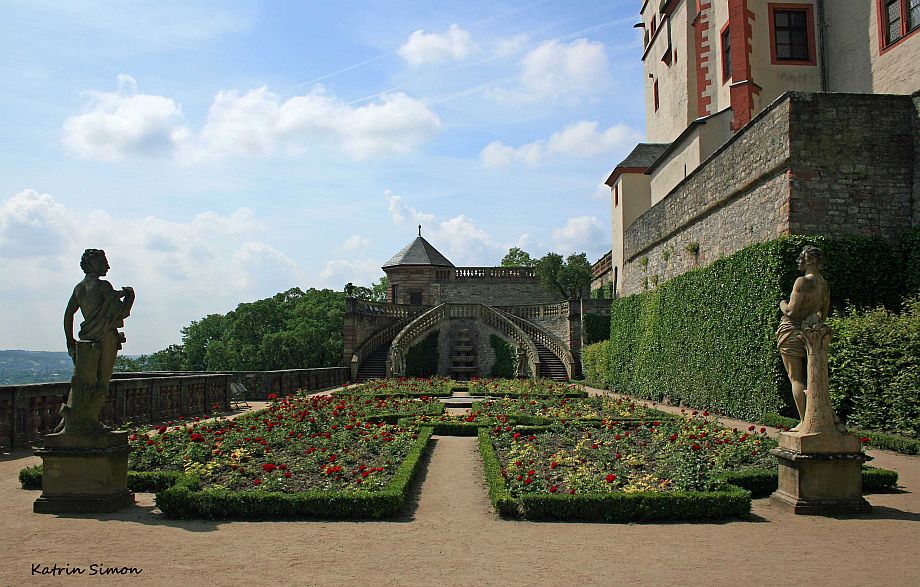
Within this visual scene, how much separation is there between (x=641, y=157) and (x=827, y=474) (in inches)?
1216

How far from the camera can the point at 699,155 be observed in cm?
2697

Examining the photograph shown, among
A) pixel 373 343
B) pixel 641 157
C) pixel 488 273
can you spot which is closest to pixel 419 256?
pixel 488 273

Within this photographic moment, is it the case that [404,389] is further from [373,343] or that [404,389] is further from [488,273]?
[488,273]

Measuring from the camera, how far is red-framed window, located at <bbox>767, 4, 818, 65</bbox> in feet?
81.1

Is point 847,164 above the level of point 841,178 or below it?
above

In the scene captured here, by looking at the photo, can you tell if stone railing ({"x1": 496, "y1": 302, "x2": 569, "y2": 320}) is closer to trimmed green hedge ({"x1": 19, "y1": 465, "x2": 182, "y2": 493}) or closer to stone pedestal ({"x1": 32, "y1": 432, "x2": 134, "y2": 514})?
trimmed green hedge ({"x1": 19, "y1": 465, "x2": 182, "y2": 493})

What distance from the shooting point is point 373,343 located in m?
37.6

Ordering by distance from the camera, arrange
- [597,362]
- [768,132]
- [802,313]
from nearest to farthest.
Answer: [802,313] → [768,132] → [597,362]

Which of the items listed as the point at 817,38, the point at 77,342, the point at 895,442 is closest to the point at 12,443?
the point at 77,342

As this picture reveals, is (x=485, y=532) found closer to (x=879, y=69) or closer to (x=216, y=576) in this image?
(x=216, y=576)

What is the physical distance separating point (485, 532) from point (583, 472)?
2.19 meters

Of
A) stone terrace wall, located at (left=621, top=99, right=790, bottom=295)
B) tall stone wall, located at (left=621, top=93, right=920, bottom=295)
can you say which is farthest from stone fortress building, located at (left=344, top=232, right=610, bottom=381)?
tall stone wall, located at (left=621, top=93, right=920, bottom=295)

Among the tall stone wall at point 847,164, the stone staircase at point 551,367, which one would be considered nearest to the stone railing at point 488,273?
the stone staircase at point 551,367

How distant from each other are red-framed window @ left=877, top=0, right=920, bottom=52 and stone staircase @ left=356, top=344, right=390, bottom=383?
24604 millimetres
